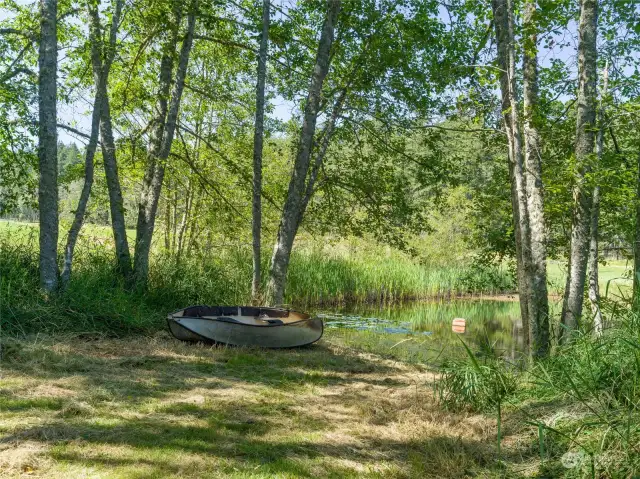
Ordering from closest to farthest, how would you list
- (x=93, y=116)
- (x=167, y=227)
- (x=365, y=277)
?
(x=93, y=116) < (x=167, y=227) < (x=365, y=277)

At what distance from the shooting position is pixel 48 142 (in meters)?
7.82

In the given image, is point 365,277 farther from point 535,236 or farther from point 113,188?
point 535,236

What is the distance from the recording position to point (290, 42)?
11.1 meters

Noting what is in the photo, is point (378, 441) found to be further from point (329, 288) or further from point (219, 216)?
point (329, 288)

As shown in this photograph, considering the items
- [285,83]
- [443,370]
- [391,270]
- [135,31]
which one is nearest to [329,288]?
[391,270]

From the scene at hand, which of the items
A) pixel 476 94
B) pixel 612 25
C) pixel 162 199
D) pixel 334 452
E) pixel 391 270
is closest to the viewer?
pixel 334 452

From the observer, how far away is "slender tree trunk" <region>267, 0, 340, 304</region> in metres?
9.65

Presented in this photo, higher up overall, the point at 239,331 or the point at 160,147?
the point at 160,147

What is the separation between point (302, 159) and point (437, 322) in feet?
26.2

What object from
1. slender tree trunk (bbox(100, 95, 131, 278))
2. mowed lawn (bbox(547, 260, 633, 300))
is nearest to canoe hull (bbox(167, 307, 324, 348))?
slender tree trunk (bbox(100, 95, 131, 278))

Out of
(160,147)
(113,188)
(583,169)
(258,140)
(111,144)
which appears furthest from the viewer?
(160,147)

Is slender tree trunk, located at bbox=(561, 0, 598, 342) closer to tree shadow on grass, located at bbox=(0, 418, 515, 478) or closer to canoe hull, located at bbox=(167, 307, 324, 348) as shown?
tree shadow on grass, located at bbox=(0, 418, 515, 478)

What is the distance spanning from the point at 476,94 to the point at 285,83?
523 centimetres

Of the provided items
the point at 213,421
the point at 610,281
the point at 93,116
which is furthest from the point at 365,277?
the point at 213,421
